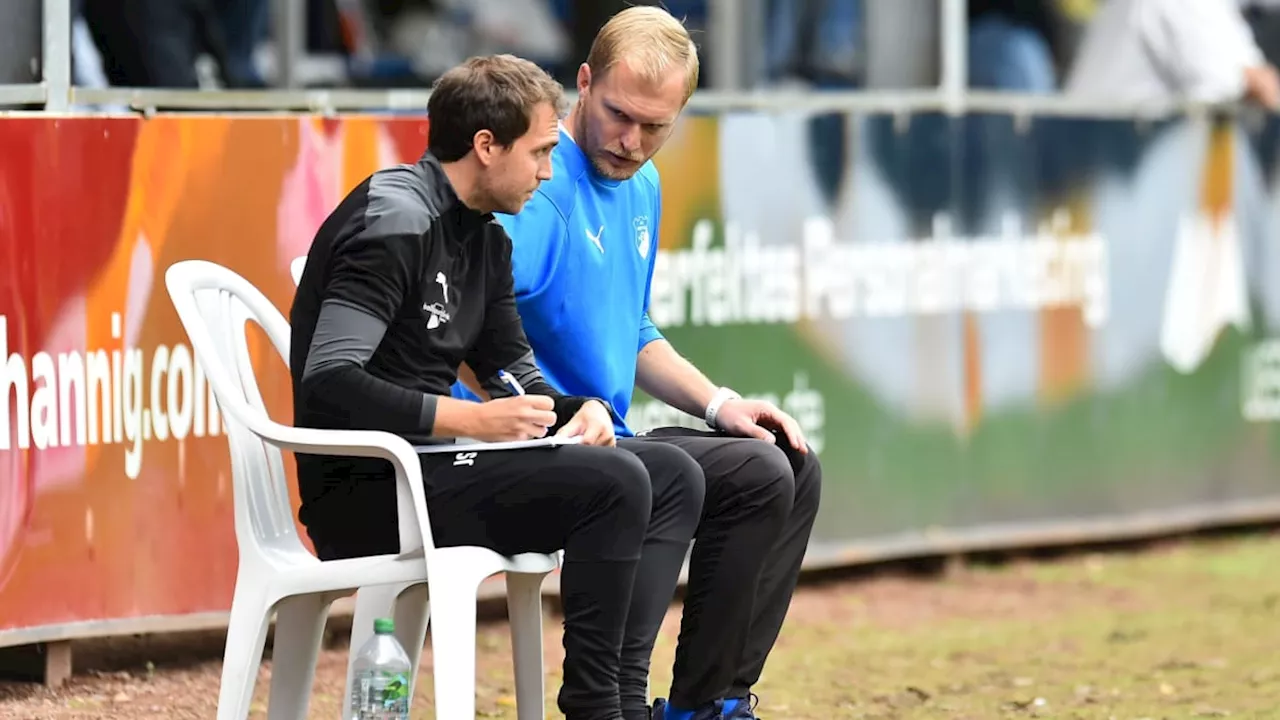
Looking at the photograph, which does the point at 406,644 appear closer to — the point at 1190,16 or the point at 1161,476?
the point at 1161,476

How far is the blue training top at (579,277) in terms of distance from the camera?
15.2 feet

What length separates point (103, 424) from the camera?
18.3 ft

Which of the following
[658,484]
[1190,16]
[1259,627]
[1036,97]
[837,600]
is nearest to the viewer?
[658,484]

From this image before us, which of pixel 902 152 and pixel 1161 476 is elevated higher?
pixel 902 152

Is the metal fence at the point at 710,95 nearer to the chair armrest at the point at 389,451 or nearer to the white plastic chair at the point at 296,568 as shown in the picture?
the white plastic chair at the point at 296,568

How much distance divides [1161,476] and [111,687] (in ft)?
14.3

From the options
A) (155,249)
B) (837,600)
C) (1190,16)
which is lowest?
(837,600)

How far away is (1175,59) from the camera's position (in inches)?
345

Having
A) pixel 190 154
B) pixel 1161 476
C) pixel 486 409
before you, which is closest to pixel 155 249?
pixel 190 154

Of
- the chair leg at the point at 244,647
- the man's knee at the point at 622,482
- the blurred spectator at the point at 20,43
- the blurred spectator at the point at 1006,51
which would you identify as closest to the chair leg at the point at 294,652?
the chair leg at the point at 244,647

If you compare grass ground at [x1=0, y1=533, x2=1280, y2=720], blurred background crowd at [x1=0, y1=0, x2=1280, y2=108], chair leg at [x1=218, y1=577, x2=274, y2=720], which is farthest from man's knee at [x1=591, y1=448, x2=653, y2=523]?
blurred background crowd at [x1=0, y1=0, x2=1280, y2=108]

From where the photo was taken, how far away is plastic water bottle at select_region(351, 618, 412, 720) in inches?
166

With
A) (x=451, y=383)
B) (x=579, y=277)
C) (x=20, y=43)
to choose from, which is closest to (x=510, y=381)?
(x=451, y=383)

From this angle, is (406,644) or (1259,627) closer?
(406,644)
